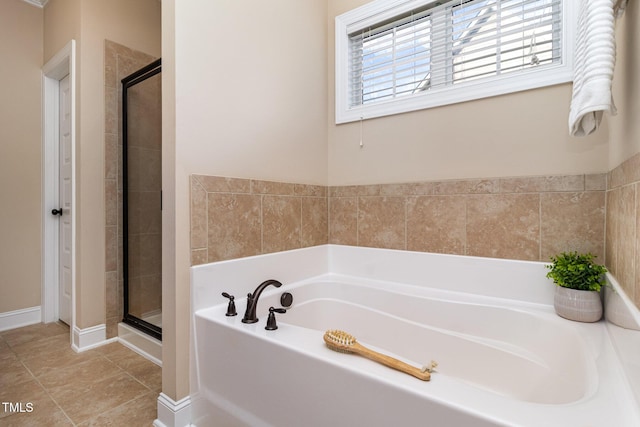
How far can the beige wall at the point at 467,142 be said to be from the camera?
152 cm

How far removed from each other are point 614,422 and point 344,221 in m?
1.68

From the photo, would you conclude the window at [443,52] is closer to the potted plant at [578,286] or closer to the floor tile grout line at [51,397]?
the potted plant at [578,286]

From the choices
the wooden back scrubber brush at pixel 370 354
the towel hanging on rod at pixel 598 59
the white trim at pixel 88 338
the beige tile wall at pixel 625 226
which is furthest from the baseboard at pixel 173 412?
the towel hanging on rod at pixel 598 59

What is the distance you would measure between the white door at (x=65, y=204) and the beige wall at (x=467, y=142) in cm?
222

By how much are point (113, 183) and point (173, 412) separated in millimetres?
1816

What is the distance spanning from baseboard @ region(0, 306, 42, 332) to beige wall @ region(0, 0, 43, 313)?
42mm

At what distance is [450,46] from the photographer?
1.88 metres

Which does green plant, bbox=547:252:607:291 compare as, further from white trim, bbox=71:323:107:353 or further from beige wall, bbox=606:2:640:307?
white trim, bbox=71:323:107:353

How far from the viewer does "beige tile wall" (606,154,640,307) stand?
2.84 feet

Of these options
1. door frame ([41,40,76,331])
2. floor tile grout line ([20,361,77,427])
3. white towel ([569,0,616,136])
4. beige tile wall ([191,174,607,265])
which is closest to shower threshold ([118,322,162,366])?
floor tile grout line ([20,361,77,427])

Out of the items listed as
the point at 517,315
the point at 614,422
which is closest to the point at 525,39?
the point at 517,315

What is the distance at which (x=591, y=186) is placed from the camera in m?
1.46

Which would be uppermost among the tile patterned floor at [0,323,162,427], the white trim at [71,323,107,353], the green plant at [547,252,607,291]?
the green plant at [547,252,607,291]

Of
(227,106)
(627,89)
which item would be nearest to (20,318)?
(227,106)
